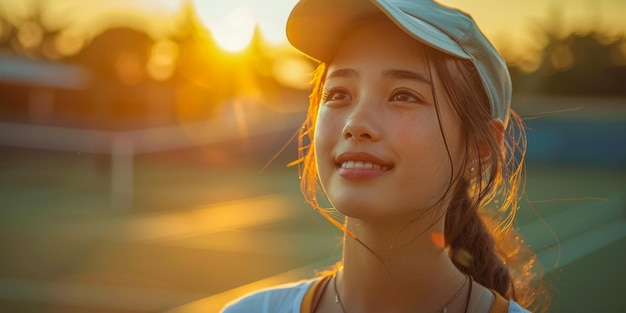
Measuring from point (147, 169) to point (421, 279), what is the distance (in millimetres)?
24666

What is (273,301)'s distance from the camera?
7.06 ft

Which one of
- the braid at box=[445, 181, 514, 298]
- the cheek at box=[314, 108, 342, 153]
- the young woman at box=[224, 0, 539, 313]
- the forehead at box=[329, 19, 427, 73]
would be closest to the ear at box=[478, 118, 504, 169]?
the young woman at box=[224, 0, 539, 313]

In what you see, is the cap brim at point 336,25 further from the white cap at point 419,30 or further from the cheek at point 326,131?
the cheek at point 326,131

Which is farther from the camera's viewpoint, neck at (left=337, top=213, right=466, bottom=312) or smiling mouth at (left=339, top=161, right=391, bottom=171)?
neck at (left=337, top=213, right=466, bottom=312)

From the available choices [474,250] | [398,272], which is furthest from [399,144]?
[474,250]

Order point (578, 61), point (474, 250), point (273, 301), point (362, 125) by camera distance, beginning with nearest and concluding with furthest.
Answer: point (362, 125) < point (273, 301) < point (474, 250) < point (578, 61)

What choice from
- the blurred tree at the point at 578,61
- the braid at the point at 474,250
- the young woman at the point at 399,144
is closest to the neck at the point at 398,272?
the young woman at the point at 399,144

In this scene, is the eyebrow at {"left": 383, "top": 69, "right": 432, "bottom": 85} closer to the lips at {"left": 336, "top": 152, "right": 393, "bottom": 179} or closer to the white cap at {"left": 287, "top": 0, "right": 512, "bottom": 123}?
the white cap at {"left": 287, "top": 0, "right": 512, "bottom": 123}

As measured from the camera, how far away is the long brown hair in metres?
2.06

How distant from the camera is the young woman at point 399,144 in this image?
76.2 inches

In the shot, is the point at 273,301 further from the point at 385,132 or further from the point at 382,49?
the point at 382,49

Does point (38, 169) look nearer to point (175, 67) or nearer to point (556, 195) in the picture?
point (556, 195)

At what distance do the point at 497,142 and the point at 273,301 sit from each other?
713 mm

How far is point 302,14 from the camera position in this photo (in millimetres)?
2156
